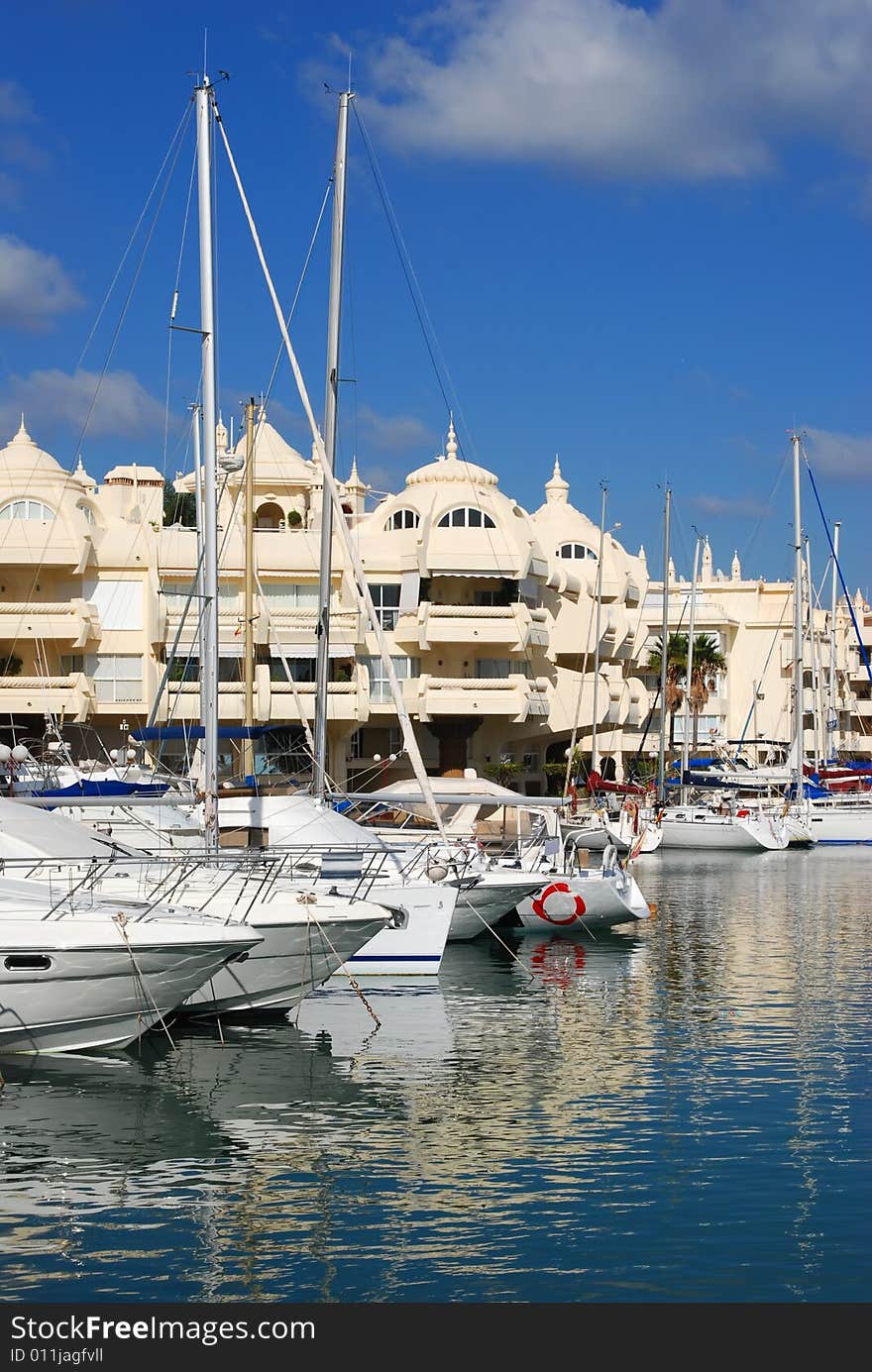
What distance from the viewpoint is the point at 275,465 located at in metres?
69.4

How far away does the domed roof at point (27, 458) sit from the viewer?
2413 inches

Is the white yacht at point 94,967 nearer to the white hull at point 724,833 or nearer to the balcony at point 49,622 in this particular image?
the balcony at point 49,622

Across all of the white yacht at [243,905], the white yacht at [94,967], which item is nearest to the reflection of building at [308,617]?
the white yacht at [243,905]

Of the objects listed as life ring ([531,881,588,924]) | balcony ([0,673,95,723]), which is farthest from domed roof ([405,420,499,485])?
life ring ([531,881,588,924])

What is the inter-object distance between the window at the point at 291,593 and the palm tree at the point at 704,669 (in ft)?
104

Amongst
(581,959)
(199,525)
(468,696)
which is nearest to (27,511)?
(468,696)

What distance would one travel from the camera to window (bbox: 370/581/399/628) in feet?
217

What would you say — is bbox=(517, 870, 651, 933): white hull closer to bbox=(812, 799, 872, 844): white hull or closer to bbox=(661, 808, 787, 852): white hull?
bbox=(661, 808, 787, 852): white hull

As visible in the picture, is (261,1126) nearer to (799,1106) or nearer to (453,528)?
(799,1106)

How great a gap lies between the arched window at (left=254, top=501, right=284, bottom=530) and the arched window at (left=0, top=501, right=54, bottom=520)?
36.0 ft

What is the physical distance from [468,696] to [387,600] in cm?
539

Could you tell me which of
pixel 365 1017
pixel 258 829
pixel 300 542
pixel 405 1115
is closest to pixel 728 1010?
pixel 365 1017

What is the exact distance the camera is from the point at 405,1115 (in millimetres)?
19328

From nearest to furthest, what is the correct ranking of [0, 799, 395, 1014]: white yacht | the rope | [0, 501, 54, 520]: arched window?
the rope, [0, 799, 395, 1014]: white yacht, [0, 501, 54, 520]: arched window
